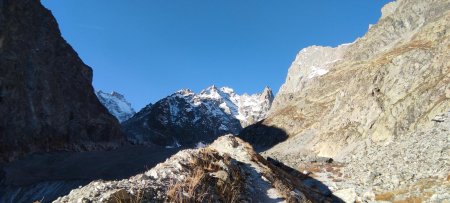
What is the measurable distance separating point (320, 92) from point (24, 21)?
12055 cm

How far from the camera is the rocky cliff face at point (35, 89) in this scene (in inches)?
6107

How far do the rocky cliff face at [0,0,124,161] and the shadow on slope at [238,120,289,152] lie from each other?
68816mm

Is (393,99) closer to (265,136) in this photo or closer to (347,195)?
(347,195)

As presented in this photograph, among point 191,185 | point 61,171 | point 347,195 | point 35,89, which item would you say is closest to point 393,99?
point 347,195

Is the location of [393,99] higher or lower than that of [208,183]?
higher

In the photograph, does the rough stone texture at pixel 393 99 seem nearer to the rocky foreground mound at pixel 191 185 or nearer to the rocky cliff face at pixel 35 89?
the rocky foreground mound at pixel 191 185

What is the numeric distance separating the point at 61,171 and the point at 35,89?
4948 centimetres

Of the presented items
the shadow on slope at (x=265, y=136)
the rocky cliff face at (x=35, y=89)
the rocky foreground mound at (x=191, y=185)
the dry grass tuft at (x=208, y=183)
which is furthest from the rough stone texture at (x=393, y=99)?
the rocky cliff face at (x=35, y=89)

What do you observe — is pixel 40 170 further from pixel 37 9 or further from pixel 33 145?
pixel 37 9

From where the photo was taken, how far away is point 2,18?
526 ft

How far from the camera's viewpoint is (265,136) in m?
181

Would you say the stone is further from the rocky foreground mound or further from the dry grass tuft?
the dry grass tuft

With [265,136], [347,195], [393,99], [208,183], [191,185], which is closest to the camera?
→ [191,185]

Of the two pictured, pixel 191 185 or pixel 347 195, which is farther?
pixel 347 195
